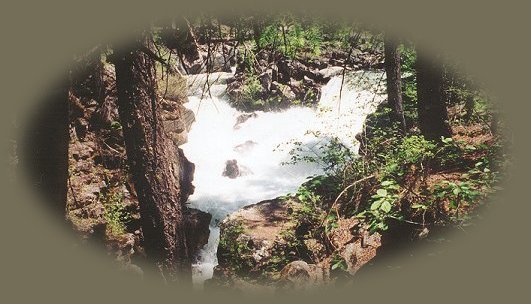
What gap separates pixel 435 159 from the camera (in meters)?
5.39

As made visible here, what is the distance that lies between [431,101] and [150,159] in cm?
462

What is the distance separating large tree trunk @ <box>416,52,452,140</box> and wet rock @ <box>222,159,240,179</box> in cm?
908

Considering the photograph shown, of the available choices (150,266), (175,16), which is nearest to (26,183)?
(150,266)

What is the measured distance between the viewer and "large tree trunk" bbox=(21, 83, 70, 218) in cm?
→ 309

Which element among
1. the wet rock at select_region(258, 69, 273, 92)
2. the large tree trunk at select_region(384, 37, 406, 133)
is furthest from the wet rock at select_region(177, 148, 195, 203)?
the wet rock at select_region(258, 69, 273, 92)

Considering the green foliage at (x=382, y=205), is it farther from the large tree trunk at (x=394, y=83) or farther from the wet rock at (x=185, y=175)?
A: the wet rock at (x=185, y=175)

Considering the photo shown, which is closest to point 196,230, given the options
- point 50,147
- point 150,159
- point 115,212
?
point 115,212

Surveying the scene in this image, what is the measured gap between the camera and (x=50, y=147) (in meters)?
3.09

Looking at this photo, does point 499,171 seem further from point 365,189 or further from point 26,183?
point 26,183

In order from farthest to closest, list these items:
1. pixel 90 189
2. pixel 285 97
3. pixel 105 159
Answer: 1. pixel 285 97
2. pixel 105 159
3. pixel 90 189

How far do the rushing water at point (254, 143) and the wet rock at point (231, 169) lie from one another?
0.56 ft

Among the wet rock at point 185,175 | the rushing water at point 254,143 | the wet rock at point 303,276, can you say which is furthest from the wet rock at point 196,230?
the wet rock at point 303,276

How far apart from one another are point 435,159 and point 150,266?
171 inches

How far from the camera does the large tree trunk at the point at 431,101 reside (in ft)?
18.5
